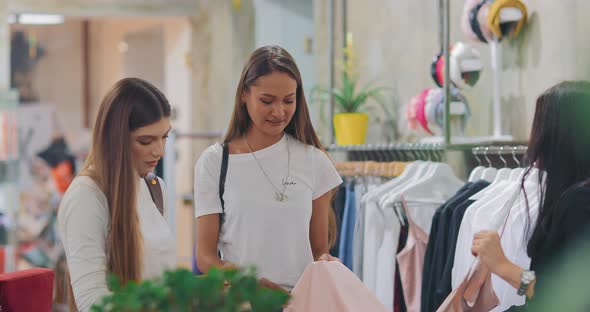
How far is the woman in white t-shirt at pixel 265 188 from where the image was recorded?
242 centimetres

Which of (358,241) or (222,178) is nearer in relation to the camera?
(222,178)

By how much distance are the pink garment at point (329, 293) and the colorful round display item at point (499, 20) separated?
1.64 m

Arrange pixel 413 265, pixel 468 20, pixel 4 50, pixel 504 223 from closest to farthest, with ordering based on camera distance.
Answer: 1. pixel 504 223
2. pixel 413 265
3. pixel 468 20
4. pixel 4 50

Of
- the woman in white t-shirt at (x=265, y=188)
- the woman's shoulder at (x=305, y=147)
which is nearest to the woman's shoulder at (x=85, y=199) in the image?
the woman in white t-shirt at (x=265, y=188)

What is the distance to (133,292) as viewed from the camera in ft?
4.28

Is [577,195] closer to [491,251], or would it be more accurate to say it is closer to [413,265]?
[491,251]

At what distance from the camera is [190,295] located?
1.30 meters

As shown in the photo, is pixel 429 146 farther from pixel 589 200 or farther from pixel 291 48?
pixel 291 48

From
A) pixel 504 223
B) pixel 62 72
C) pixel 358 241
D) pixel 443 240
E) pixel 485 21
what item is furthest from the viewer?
pixel 62 72

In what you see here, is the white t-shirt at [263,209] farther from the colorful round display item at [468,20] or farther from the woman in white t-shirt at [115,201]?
the colorful round display item at [468,20]

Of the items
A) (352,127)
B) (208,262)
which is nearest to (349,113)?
(352,127)

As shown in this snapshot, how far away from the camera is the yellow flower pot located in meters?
4.46

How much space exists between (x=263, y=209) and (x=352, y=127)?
6.88ft

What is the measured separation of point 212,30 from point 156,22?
1.80 metres
